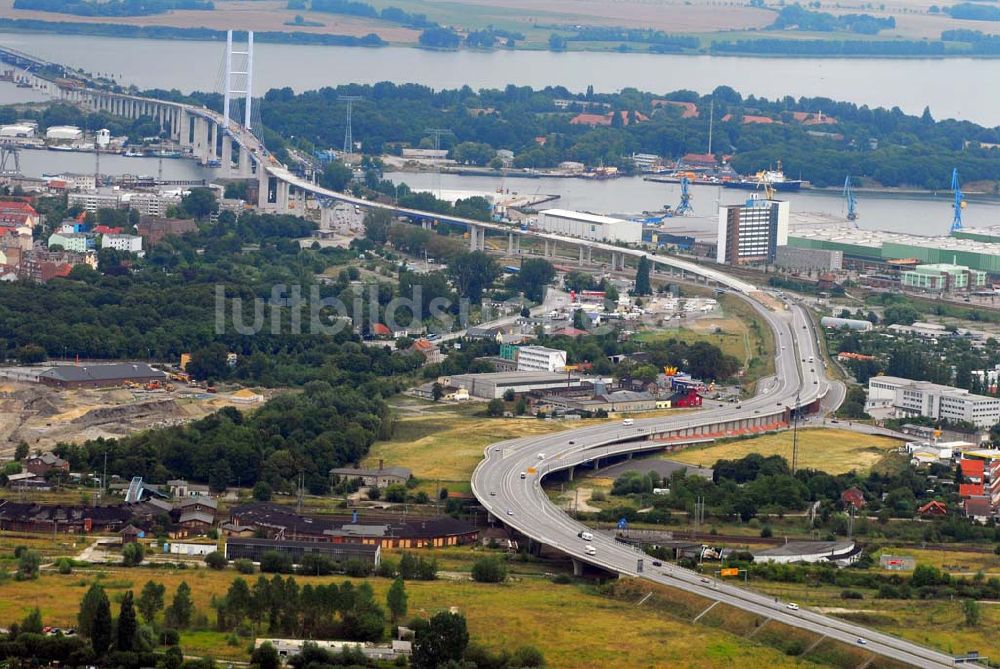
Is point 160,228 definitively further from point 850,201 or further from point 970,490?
point 970,490

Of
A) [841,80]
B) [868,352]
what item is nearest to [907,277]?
[868,352]

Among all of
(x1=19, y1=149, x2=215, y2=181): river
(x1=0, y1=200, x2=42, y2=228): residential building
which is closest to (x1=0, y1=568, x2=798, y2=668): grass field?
(x1=0, y1=200, x2=42, y2=228): residential building

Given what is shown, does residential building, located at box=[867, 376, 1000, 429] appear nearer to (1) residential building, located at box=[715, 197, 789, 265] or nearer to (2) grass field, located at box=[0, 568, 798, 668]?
(2) grass field, located at box=[0, 568, 798, 668]

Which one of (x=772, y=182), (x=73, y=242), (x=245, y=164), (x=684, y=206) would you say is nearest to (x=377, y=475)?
(x=73, y=242)

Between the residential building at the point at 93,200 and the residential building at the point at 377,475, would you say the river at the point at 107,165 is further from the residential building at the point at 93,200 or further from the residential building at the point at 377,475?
the residential building at the point at 377,475

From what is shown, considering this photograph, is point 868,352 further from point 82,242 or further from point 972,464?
point 82,242

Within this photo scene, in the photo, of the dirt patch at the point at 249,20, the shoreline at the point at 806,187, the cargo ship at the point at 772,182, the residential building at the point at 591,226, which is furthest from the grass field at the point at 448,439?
the dirt patch at the point at 249,20
